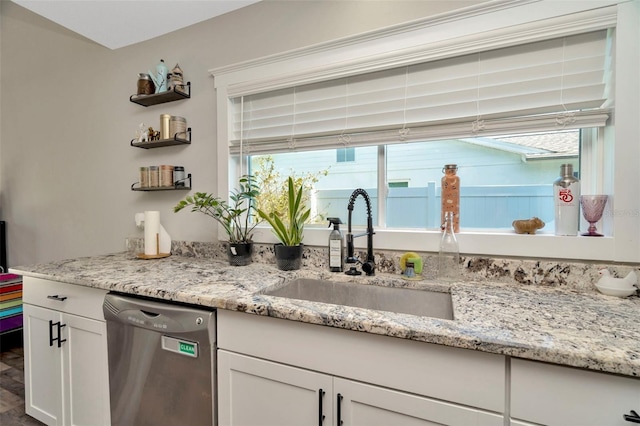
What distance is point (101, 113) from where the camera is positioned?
240 centimetres

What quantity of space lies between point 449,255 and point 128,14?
247 cm

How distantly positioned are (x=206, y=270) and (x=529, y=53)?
1.84 meters

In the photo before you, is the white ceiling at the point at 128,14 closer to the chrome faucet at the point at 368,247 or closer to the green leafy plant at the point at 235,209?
the green leafy plant at the point at 235,209

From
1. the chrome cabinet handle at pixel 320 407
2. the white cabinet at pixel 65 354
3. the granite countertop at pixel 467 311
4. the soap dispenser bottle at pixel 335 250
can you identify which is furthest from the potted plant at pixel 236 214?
the chrome cabinet handle at pixel 320 407

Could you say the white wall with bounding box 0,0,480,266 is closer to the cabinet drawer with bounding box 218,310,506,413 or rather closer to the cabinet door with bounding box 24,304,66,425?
the cabinet door with bounding box 24,304,66,425

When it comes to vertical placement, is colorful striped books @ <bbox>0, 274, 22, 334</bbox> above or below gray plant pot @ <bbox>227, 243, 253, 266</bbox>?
below

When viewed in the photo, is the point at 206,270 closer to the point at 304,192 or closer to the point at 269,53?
the point at 304,192

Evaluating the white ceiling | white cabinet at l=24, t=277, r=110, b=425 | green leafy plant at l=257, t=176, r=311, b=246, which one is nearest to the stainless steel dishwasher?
white cabinet at l=24, t=277, r=110, b=425

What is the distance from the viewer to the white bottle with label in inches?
48.6

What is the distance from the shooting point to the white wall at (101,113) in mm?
1755

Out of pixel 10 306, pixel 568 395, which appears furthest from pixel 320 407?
pixel 10 306

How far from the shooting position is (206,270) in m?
1.59

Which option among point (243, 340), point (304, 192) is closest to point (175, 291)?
point (243, 340)

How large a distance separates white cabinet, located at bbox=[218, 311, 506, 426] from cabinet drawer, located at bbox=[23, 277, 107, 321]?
0.73 metres
